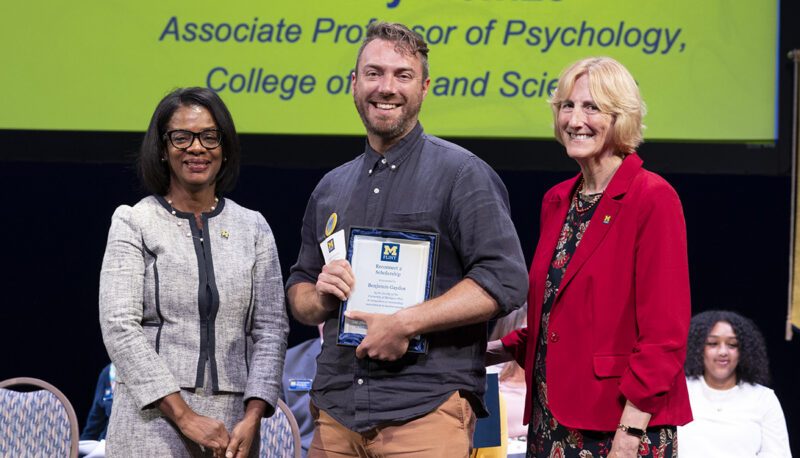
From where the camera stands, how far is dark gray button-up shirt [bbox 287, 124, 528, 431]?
1.93 meters

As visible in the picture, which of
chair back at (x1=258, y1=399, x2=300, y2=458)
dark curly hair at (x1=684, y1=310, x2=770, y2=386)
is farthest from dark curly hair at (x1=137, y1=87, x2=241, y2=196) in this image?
dark curly hair at (x1=684, y1=310, x2=770, y2=386)

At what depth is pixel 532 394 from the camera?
2.17 m

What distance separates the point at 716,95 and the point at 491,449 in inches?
87.0

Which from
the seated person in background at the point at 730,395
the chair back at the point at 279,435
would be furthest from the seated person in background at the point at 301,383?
the seated person in background at the point at 730,395

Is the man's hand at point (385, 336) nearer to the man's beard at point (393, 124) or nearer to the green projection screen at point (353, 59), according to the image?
the man's beard at point (393, 124)

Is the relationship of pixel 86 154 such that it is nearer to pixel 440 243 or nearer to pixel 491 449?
pixel 491 449

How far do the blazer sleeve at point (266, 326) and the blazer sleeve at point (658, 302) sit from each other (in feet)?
2.86

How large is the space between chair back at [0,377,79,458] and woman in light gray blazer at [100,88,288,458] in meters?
1.58

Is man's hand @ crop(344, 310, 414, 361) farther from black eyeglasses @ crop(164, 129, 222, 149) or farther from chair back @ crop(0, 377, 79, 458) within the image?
chair back @ crop(0, 377, 79, 458)

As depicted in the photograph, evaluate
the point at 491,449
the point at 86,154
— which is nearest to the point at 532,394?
the point at 491,449

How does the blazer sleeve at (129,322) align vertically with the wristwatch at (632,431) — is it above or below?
above

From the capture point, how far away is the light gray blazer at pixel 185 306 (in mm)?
2102

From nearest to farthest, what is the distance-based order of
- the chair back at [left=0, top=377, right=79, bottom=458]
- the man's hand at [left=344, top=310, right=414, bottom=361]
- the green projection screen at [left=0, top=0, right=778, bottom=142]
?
the man's hand at [left=344, top=310, right=414, bottom=361], the chair back at [left=0, top=377, right=79, bottom=458], the green projection screen at [left=0, top=0, right=778, bottom=142]

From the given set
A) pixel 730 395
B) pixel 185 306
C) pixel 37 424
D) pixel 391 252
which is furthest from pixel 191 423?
pixel 730 395
